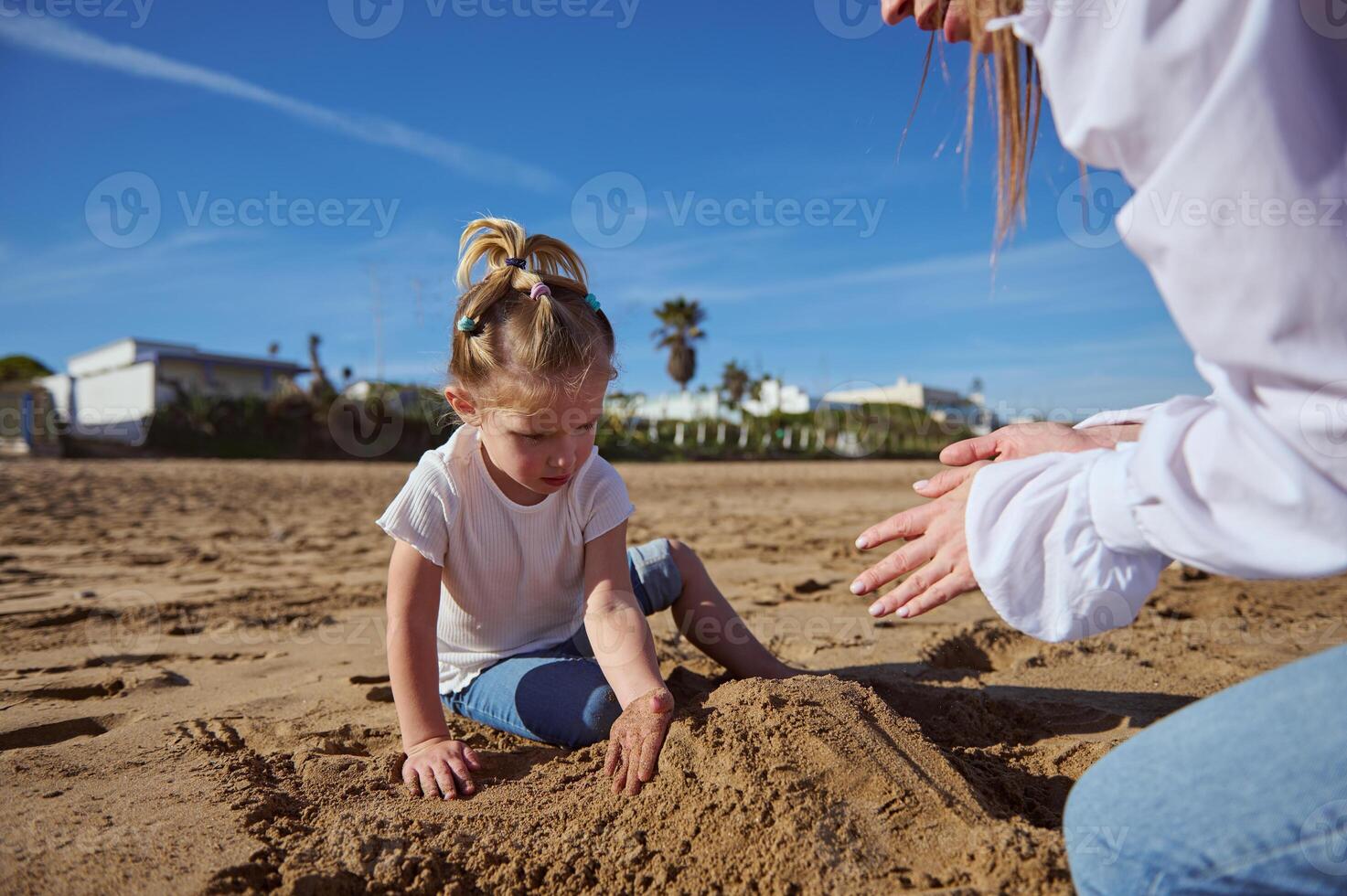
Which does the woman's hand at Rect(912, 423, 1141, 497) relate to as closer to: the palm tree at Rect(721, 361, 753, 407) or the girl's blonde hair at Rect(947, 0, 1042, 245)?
the girl's blonde hair at Rect(947, 0, 1042, 245)

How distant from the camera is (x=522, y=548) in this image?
231 cm

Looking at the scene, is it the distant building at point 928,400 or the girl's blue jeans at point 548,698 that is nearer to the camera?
the girl's blue jeans at point 548,698

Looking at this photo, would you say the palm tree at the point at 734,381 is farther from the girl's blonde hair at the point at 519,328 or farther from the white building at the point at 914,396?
the girl's blonde hair at the point at 519,328

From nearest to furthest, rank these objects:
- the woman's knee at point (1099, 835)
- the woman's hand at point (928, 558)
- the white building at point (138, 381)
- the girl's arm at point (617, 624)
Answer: the woman's knee at point (1099, 835)
the woman's hand at point (928, 558)
the girl's arm at point (617, 624)
the white building at point (138, 381)

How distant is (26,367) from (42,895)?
48056 mm

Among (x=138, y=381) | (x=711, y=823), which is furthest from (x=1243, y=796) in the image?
(x=138, y=381)

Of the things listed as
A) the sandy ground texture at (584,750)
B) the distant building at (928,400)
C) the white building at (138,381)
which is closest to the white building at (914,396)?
the distant building at (928,400)

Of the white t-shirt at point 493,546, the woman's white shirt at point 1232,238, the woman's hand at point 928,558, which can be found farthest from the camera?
the white t-shirt at point 493,546

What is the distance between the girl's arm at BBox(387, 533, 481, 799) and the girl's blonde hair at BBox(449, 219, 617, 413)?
1.57 ft

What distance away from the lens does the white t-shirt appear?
7.18 ft

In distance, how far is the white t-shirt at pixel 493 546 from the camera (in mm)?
2189

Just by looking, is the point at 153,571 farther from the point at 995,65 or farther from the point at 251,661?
the point at 995,65

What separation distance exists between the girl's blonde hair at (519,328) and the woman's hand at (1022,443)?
0.99 meters

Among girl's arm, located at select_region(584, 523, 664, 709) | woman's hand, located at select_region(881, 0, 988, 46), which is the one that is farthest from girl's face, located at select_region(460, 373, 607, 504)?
woman's hand, located at select_region(881, 0, 988, 46)
